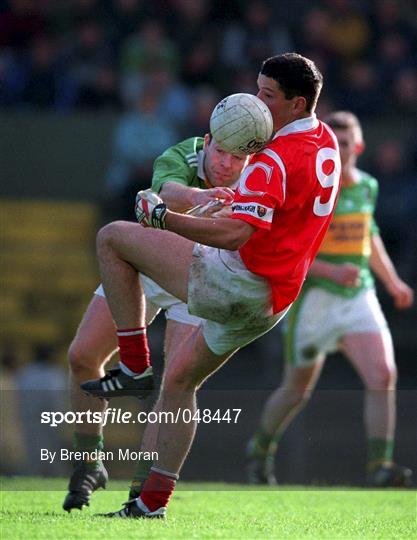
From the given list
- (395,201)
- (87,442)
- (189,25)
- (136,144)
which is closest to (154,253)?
(87,442)

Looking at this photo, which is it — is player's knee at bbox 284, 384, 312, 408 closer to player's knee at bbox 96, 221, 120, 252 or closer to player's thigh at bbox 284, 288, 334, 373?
player's thigh at bbox 284, 288, 334, 373

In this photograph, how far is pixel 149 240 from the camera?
7.05 m

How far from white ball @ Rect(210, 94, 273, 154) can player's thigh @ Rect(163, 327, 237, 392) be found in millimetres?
975

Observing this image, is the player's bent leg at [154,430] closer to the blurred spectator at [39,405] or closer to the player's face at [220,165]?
the player's face at [220,165]

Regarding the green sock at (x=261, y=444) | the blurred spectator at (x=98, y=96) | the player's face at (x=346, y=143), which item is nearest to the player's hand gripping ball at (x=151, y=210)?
the player's face at (x=346, y=143)

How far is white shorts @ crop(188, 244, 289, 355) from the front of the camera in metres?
6.77

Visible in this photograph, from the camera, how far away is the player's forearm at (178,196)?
7004 mm

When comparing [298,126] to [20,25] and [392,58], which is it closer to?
[392,58]

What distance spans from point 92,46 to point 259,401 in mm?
5904

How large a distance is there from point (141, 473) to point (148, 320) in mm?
878

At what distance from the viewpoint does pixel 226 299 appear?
679 centimetres

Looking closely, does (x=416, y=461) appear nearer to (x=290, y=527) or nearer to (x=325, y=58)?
(x=290, y=527)

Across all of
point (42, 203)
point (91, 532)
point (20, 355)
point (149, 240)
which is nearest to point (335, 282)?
point (149, 240)

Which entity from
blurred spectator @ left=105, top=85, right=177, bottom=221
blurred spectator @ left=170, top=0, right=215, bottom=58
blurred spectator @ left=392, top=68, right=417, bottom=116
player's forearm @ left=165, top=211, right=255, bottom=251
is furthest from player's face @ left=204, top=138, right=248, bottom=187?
blurred spectator @ left=170, top=0, right=215, bottom=58
